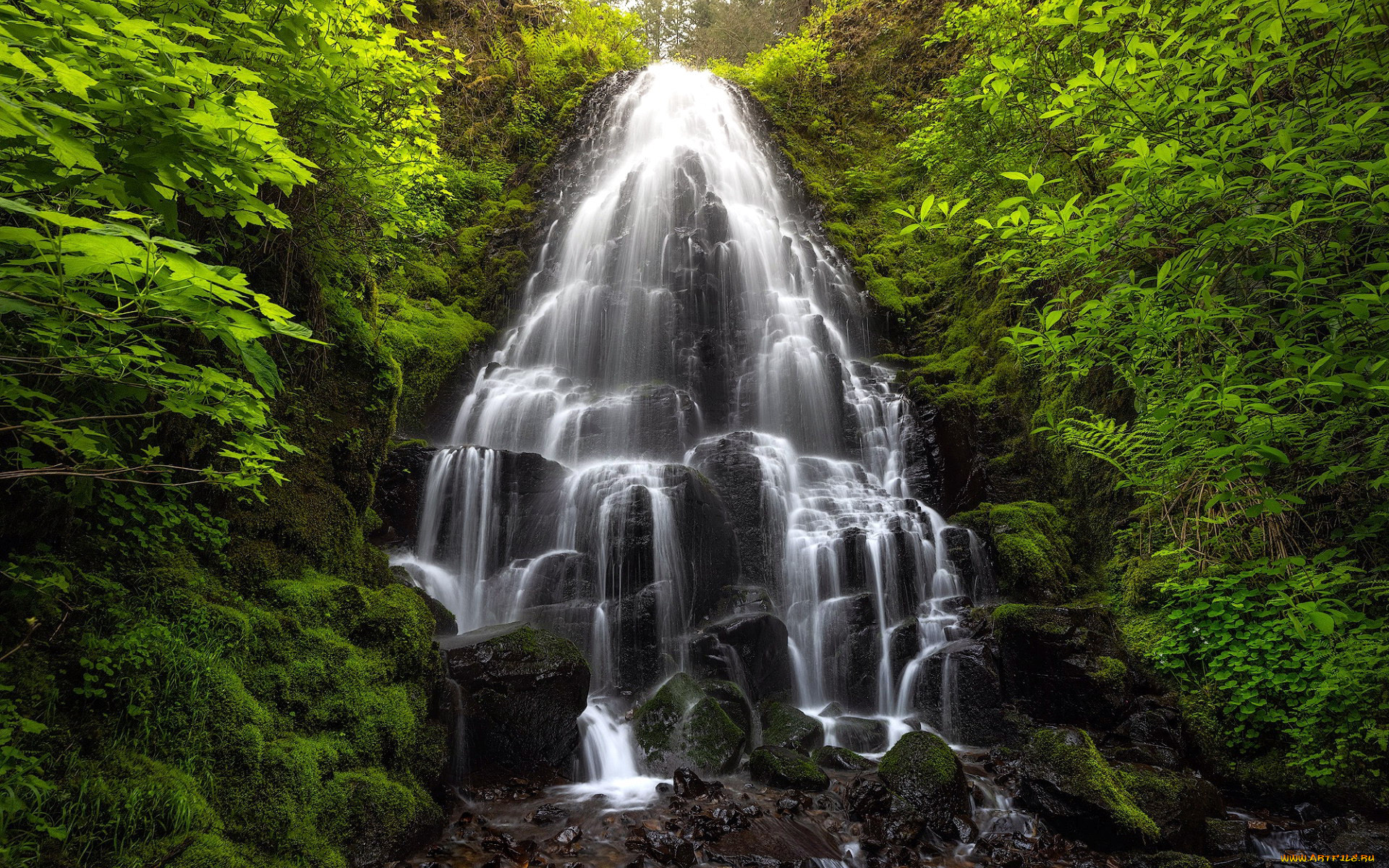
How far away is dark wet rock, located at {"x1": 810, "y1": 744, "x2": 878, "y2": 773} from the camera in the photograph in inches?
236

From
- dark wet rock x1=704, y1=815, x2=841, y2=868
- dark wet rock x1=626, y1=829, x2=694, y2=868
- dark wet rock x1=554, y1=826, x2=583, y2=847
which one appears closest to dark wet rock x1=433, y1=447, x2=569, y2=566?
dark wet rock x1=554, y1=826, x2=583, y2=847

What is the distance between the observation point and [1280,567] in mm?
4031

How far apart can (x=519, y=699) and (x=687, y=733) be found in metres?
1.66

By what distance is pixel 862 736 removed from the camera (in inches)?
267

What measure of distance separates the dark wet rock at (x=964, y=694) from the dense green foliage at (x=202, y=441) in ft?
18.2

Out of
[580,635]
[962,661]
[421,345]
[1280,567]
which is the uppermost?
[421,345]

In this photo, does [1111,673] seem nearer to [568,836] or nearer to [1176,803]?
[1176,803]

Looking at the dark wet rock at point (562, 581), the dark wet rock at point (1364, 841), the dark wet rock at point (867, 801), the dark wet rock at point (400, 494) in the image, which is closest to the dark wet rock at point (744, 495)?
the dark wet rock at point (562, 581)

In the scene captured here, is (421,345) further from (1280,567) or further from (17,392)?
(1280,567)

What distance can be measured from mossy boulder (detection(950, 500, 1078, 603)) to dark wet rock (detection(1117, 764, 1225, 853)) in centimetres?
329

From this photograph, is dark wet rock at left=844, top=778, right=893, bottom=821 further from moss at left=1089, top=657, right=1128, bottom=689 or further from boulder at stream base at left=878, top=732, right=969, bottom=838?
moss at left=1089, top=657, right=1128, bottom=689

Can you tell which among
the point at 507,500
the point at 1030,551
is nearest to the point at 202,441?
the point at 507,500

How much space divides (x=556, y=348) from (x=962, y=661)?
392 inches

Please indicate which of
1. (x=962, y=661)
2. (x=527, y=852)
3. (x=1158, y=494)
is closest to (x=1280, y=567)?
(x=1158, y=494)
